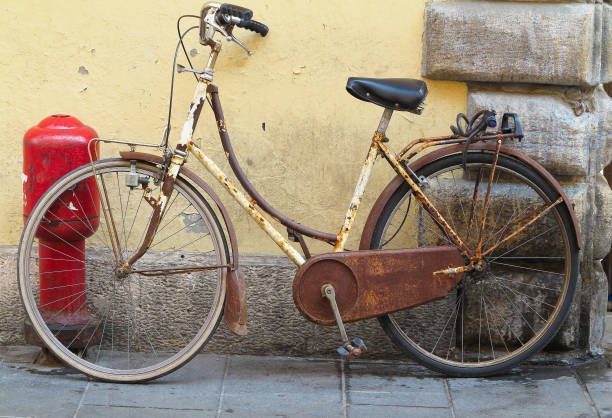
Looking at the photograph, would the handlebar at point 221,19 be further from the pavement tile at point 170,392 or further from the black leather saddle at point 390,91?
the pavement tile at point 170,392

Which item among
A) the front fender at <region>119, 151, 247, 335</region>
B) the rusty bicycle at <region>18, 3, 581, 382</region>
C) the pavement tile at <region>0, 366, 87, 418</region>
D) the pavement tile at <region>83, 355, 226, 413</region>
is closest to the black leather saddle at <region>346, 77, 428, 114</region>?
the rusty bicycle at <region>18, 3, 581, 382</region>

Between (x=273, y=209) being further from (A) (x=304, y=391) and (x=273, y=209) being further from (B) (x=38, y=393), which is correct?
(B) (x=38, y=393)

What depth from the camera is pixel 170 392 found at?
11.6ft

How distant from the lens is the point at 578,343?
396 centimetres

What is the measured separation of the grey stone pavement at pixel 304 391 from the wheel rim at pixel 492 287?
16 cm

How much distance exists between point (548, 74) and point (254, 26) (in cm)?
130

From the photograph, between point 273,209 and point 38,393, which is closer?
point 38,393

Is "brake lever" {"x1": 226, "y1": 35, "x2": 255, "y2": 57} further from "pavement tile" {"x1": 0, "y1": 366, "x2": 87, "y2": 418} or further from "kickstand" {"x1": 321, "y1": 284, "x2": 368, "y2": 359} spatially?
"pavement tile" {"x1": 0, "y1": 366, "x2": 87, "y2": 418}

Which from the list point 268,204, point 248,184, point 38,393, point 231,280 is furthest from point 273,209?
point 38,393

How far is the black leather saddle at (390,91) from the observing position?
3414 mm

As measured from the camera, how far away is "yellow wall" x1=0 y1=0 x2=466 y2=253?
12.6 feet

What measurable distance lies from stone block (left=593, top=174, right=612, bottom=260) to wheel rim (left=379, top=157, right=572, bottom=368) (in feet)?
0.57

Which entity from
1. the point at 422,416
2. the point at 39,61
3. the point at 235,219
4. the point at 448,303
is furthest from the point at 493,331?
the point at 39,61

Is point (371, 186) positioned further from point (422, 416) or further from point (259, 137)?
point (422, 416)
